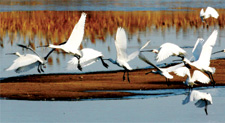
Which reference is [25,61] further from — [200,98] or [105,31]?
[105,31]

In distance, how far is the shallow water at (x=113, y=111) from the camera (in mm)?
14422

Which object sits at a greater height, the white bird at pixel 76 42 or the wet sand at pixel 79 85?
the white bird at pixel 76 42

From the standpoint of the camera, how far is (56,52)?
2778 cm

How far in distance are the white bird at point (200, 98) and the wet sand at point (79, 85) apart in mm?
1337

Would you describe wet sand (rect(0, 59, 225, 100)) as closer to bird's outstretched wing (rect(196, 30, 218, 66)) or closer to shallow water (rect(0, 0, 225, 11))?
bird's outstretched wing (rect(196, 30, 218, 66))

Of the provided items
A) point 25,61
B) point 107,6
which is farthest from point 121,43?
point 107,6

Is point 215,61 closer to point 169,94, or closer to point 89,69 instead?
point 89,69

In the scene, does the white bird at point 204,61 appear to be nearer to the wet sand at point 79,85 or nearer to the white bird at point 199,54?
the white bird at point 199,54

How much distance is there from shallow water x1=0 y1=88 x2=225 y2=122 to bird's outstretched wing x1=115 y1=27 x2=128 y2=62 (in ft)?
3.43

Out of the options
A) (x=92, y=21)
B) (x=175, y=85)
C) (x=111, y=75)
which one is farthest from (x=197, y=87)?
(x=92, y=21)

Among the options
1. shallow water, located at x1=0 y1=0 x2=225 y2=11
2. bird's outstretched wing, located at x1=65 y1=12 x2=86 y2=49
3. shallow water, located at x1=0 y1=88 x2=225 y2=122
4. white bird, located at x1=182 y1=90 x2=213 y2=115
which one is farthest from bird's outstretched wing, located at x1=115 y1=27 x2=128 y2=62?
shallow water, located at x1=0 y1=0 x2=225 y2=11

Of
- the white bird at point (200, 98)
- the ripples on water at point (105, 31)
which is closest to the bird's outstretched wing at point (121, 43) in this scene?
the white bird at point (200, 98)

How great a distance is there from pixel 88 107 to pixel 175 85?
402 cm

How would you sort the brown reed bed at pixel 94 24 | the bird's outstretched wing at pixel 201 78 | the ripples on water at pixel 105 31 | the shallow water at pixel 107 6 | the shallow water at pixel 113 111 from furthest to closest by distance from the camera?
the shallow water at pixel 107 6 → the brown reed bed at pixel 94 24 → the ripples on water at pixel 105 31 → the bird's outstretched wing at pixel 201 78 → the shallow water at pixel 113 111
